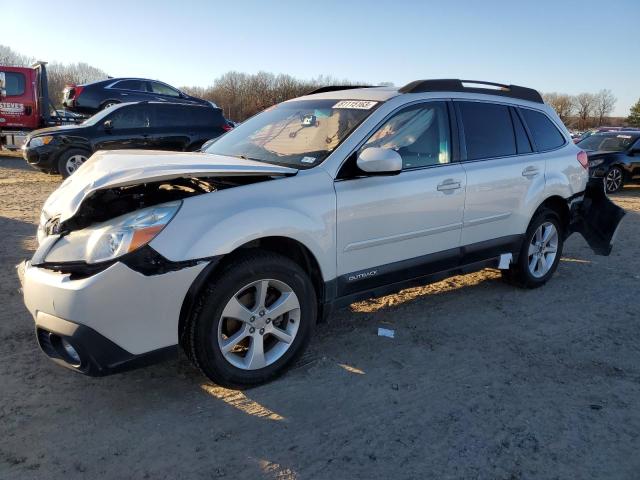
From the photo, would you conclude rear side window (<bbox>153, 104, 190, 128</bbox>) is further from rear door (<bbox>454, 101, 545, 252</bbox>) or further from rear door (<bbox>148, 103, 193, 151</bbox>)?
rear door (<bbox>454, 101, 545, 252</bbox>)

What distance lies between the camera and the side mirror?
11.3ft

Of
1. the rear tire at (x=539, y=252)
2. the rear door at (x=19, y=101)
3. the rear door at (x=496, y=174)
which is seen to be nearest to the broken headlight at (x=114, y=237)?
the rear door at (x=496, y=174)

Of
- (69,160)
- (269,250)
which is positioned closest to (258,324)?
(269,250)

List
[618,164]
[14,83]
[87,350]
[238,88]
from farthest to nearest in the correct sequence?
[238,88], [14,83], [618,164], [87,350]

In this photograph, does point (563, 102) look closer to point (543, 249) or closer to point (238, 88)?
point (238, 88)

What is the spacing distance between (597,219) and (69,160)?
9745 millimetres

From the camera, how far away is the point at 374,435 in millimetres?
Result: 2811

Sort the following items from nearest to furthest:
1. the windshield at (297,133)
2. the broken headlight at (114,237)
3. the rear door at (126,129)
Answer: the broken headlight at (114,237) → the windshield at (297,133) → the rear door at (126,129)

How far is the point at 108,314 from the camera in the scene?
2658 millimetres

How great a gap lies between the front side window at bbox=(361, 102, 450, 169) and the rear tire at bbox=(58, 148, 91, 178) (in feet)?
28.9

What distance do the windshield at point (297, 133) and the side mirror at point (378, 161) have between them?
0.88ft

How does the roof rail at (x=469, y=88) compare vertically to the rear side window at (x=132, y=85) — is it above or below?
below

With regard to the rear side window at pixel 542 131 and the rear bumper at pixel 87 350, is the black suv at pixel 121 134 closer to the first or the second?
the rear side window at pixel 542 131

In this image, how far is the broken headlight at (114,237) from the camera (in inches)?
106
